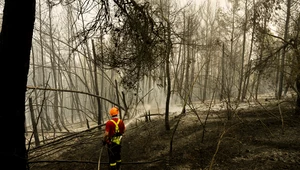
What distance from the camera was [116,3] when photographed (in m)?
3.88

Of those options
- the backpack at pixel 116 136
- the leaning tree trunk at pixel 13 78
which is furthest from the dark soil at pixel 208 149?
the leaning tree trunk at pixel 13 78

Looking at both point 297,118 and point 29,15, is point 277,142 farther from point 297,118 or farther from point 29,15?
point 29,15

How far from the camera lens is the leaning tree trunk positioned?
253cm

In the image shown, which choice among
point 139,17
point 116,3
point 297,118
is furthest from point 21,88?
point 297,118

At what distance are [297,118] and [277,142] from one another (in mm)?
2310

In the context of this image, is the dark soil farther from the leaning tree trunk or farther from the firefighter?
the leaning tree trunk

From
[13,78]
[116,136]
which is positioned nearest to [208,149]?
[116,136]

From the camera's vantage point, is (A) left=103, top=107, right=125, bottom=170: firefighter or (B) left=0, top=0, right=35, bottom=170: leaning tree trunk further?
(A) left=103, top=107, right=125, bottom=170: firefighter

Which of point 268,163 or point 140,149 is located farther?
point 140,149

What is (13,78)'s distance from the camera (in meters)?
2.59

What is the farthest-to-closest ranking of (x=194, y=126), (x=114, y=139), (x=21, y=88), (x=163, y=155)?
(x=194, y=126) → (x=163, y=155) → (x=114, y=139) → (x=21, y=88)

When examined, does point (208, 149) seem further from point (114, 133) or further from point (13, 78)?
point (13, 78)

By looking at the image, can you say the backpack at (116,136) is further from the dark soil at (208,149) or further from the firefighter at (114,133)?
the dark soil at (208,149)

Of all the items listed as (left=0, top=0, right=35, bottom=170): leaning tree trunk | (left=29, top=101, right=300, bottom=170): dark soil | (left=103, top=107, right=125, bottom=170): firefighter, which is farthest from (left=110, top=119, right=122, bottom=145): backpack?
(left=0, top=0, right=35, bottom=170): leaning tree trunk
